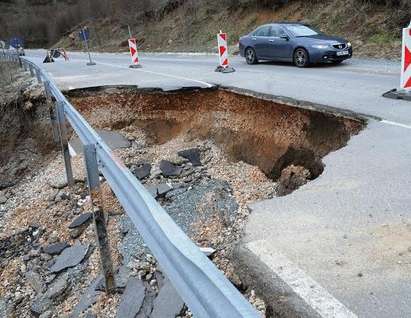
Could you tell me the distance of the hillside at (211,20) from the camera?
18.1 metres

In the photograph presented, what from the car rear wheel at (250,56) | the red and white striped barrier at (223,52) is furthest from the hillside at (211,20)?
the red and white striped barrier at (223,52)

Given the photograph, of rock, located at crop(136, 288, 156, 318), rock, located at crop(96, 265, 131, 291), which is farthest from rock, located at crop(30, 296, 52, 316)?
rock, located at crop(136, 288, 156, 318)

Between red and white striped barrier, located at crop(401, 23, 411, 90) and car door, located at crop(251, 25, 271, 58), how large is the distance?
8715 mm

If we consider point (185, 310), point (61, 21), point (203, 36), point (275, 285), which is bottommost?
point (185, 310)

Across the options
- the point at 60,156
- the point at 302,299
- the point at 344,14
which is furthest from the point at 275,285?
the point at 344,14

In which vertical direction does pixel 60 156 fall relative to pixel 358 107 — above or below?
below

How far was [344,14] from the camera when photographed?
20.8 m

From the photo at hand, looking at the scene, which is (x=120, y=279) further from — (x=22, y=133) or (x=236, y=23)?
(x=236, y=23)

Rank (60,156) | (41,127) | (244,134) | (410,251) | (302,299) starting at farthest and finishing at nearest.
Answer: (41,127), (60,156), (244,134), (410,251), (302,299)

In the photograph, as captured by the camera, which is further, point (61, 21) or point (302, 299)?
point (61, 21)

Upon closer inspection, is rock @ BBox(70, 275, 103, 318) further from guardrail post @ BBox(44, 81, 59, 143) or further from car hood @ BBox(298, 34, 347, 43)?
car hood @ BBox(298, 34, 347, 43)

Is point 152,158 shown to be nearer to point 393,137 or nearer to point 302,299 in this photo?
point 393,137

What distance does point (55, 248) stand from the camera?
679 cm

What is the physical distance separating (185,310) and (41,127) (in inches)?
359
